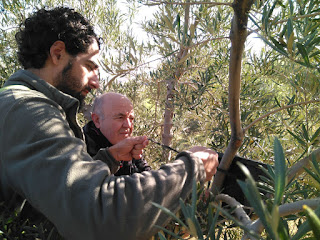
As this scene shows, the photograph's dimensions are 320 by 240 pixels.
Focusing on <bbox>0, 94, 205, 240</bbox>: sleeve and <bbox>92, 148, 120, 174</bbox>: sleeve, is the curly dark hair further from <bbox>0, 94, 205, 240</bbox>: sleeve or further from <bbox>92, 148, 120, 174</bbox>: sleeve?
<bbox>0, 94, 205, 240</bbox>: sleeve

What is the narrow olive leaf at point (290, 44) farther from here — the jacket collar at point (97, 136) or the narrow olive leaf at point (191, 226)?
the jacket collar at point (97, 136)

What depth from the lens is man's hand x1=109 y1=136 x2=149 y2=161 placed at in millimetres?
1524

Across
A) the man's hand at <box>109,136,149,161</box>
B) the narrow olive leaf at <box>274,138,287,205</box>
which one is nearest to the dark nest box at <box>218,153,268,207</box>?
the man's hand at <box>109,136,149,161</box>

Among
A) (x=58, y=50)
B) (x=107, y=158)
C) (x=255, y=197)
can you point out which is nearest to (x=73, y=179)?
(x=255, y=197)

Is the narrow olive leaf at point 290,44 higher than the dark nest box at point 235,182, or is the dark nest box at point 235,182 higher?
the narrow olive leaf at point 290,44

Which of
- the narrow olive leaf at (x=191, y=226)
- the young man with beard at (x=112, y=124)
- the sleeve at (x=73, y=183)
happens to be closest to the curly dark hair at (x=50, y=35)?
the young man with beard at (x=112, y=124)

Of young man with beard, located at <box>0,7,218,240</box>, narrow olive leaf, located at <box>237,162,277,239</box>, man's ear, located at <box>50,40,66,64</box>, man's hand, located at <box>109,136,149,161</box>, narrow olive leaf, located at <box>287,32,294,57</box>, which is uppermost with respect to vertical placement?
man's ear, located at <box>50,40,66,64</box>

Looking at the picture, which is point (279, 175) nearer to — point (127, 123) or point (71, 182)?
point (71, 182)

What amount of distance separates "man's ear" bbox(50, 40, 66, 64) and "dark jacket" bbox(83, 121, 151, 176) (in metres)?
0.67

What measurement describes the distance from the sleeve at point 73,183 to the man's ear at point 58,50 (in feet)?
2.29

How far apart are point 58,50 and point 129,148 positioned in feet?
2.28

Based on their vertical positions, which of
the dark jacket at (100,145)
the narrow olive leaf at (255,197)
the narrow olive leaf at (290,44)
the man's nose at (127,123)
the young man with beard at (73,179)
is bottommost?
the dark jacket at (100,145)

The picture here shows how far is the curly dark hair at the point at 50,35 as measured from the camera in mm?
1704

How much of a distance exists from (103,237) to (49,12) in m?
1.63
